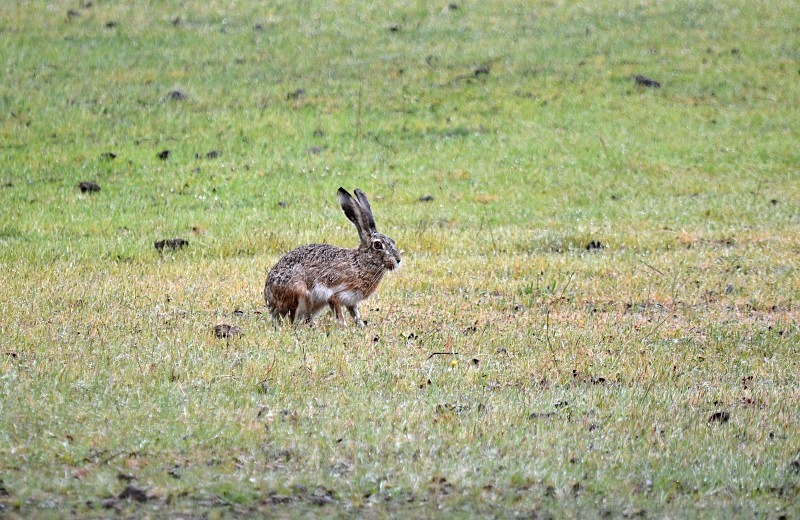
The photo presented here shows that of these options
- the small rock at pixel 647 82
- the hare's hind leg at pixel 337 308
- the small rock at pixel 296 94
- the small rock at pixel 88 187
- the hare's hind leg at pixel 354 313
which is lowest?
the small rock at pixel 88 187

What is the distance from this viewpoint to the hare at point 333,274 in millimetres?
11352

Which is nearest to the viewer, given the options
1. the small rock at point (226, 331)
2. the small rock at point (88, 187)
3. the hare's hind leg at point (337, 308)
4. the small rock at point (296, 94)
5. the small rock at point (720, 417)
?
the small rock at point (720, 417)

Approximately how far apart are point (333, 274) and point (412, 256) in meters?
5.78

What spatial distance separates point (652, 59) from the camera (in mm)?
31047

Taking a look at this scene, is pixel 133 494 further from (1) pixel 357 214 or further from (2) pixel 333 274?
(1) pixel 357 214

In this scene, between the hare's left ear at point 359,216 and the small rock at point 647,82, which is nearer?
the hare's left ear at point 359,216

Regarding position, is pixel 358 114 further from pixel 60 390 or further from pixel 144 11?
pixel 60 390

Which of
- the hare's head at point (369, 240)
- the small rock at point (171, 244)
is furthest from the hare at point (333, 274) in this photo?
the small rock at point (171, 244)

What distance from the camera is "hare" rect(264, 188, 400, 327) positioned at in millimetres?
11352

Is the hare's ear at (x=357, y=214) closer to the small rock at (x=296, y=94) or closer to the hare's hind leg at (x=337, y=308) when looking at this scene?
the hare's hind leg at (x=337, y=308)

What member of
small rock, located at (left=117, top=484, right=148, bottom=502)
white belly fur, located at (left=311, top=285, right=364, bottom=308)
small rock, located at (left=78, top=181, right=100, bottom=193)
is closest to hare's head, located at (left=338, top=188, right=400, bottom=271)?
white belly fur, located at (left=311, top=285, right=364, bottom=308)

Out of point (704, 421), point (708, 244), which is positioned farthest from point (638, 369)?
point (708, 244)

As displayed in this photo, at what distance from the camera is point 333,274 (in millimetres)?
11516

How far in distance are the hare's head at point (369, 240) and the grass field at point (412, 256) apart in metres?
0.72
